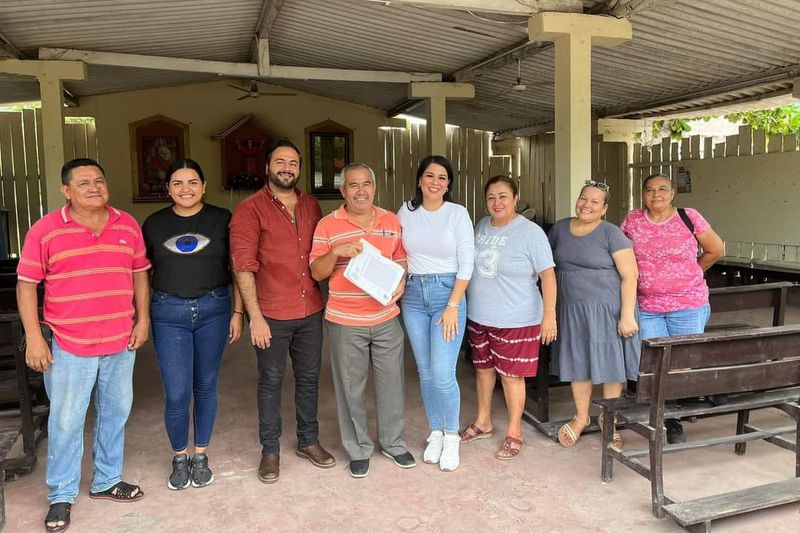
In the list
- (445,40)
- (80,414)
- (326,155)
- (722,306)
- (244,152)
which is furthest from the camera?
(326,155)

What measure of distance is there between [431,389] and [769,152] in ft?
25.0

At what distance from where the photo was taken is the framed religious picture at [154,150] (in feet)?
34.8

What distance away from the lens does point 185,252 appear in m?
2.71

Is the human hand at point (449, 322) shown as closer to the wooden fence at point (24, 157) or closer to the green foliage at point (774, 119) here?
the green foliage at point (774, 119)

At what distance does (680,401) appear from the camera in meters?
3.12

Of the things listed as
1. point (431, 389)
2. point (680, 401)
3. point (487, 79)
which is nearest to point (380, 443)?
point (431, 389)

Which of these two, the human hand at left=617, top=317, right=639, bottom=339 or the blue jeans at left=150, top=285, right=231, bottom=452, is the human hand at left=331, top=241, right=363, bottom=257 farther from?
the human hand at left=617, top=317, right=639, bottom=339

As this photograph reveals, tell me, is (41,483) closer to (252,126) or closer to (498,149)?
(252,126)

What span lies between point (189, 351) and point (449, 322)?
3.78 feet

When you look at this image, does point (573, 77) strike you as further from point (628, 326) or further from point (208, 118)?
point (208, 118)

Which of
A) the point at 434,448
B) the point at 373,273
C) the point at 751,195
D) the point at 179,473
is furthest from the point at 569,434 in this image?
the point at 751,195

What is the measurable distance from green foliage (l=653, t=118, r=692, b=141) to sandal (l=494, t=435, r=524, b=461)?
8373 millimetres

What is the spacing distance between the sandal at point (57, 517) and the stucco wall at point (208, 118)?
8827 mm

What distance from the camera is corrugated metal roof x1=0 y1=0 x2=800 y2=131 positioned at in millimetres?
5422
